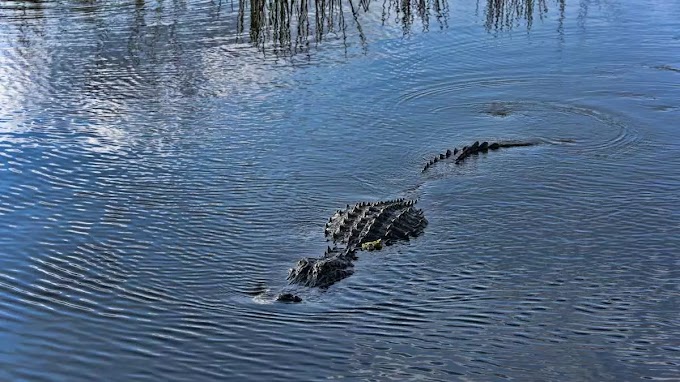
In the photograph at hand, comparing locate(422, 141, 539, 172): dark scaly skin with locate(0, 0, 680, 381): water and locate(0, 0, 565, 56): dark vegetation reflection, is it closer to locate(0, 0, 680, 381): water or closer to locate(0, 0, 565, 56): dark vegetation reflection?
locate(0, 0, 680, 381): water

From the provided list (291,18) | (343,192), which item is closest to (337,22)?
(291,18)

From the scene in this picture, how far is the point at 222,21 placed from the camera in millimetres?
15328

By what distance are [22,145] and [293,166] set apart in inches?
119

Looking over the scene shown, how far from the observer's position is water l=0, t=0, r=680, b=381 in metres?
6.17

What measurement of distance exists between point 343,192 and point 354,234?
131cm

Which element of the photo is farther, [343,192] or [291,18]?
[291,18]

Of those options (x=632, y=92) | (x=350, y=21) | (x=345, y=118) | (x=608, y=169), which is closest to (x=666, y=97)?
(x=632, y=92)

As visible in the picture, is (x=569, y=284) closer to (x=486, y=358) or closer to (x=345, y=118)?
(x=486, y=358)

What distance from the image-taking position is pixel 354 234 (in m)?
7.84

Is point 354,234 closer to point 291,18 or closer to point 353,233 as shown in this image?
point 353,233

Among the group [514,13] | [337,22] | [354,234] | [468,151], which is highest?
[514,13]

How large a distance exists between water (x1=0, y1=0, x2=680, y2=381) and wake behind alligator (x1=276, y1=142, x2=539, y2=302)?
11 cm

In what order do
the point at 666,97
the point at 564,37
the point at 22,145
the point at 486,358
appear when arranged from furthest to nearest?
the point at 564,37 → the point at 666,97 → the point at 22,145 → the point at 486,358

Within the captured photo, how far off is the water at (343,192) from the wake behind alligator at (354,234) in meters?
0.11
